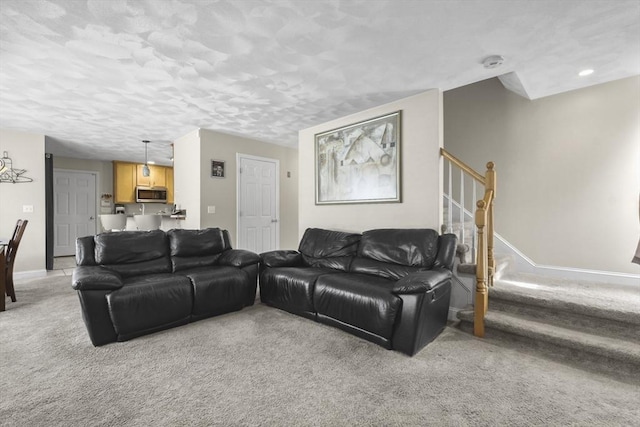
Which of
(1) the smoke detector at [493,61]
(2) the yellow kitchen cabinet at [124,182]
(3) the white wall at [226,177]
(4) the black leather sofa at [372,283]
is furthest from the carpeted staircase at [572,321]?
(2) the yellow kitchen cabinet at [124,182]

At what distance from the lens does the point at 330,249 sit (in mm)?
3666

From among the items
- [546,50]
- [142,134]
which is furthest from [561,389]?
[142,134]

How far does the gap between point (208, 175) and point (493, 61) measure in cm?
409

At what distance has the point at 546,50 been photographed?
8.26ft

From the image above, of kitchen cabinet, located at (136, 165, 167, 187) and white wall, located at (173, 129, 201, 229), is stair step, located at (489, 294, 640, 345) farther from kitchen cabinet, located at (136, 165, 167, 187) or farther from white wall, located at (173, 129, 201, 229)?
kitchen cabinet, located at (136, 165, 167, 187)

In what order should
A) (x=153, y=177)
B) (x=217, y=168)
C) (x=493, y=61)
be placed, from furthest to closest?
(x=153, y=177), (x=217, y=168), (x=493, y=61)

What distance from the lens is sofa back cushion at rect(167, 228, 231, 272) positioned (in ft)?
11.3

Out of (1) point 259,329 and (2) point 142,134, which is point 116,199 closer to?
(2) point 142,134

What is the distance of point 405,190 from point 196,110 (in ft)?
9.49

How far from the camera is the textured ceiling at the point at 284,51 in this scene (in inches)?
79.9

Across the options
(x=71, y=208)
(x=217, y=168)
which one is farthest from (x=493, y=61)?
(x=71, y=208)

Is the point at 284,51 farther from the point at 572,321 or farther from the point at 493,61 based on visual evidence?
the point at 572,321

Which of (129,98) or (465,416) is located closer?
(465,416)

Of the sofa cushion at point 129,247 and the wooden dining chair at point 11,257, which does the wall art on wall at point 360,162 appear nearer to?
the sofa cushion at point 129,247
